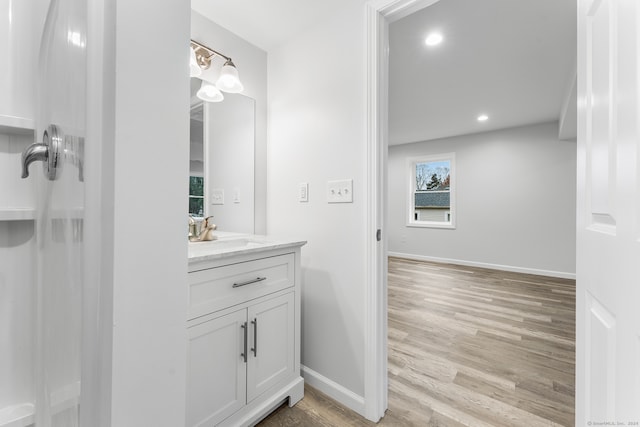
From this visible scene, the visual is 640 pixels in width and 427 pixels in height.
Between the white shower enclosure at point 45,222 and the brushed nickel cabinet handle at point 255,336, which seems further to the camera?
the brushed nickel cabinet handle at point 255,336

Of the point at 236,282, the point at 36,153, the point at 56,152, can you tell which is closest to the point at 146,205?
the point at 56,152

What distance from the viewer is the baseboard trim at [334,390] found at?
1.43m

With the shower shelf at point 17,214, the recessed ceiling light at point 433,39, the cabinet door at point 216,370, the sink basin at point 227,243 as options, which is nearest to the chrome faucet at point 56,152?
the shower shelf at point 17,214

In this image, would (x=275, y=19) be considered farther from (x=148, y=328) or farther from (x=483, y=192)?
(x=483, y=192)

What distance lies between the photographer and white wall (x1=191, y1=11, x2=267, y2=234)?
67.9 inches

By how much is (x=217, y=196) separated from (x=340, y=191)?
2.64 feet

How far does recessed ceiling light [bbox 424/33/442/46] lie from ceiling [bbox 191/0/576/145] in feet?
0.14

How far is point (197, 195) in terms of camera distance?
5.42 ft

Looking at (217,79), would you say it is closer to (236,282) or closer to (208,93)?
(208,93)

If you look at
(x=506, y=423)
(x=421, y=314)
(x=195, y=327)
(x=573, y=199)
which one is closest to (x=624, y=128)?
(x=195, y=327)

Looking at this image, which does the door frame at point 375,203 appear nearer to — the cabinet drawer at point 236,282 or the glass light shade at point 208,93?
the cabinet drawer at point 236,282

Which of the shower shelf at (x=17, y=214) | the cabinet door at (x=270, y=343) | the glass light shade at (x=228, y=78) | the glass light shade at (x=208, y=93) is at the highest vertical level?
the glass light shade at (x=228, y=78)

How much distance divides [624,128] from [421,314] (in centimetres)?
254

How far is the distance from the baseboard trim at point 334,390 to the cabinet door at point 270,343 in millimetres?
231
